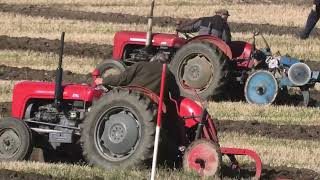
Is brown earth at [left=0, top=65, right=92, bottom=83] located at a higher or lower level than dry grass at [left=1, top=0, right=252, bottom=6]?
lower

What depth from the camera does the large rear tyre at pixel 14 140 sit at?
28.7 ft

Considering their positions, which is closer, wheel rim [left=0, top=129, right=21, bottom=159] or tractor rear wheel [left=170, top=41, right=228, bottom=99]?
wheel rim [left=0, top=129, right=21, bottom=159]

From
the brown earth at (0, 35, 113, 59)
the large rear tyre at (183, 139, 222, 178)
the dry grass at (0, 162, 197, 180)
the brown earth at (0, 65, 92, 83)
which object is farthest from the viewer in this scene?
the brown earth at (0, 35, 113, 59)

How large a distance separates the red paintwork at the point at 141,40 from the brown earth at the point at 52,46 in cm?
500

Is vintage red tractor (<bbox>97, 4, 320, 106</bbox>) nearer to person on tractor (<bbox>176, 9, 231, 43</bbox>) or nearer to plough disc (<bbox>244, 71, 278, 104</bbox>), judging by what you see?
plough disc (<bbox>244, 71, 278, 104</bbox>)

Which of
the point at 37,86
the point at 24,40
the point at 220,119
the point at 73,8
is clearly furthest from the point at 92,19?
the point at 37,86

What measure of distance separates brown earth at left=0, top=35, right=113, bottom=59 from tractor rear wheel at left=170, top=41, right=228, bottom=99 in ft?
19.1

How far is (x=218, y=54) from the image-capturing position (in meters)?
13.5

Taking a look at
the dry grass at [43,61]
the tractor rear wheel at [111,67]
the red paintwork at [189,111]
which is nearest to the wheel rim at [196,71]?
the tractor rear wheel at [111,67]

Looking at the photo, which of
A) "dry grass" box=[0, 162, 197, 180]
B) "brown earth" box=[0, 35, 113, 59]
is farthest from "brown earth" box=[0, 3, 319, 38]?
"dry grass" box=[0, 162, 197, 180]

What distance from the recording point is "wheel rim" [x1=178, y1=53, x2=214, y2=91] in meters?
13.9

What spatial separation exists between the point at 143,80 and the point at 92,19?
16.1 m

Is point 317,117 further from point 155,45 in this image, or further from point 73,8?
point 73,8

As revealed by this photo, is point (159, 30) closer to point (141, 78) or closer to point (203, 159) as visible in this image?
point (141, 78)
